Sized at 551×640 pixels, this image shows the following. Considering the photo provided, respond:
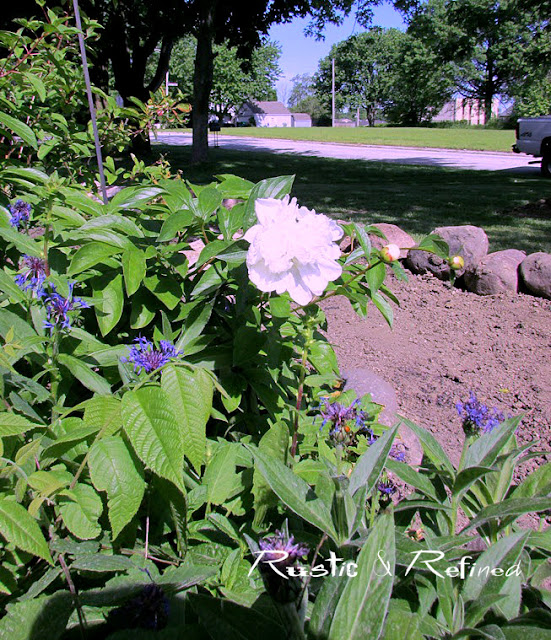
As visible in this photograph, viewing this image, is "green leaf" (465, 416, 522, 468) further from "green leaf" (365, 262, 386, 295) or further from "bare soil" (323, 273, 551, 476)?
"bare soil" (323, 273, 551, 476)

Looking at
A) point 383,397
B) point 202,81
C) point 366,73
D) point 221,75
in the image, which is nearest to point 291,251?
point 383,397

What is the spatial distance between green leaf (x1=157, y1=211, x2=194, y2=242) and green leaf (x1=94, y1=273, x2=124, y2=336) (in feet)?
0.77

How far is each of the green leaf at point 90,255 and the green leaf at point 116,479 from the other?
0.49 metres

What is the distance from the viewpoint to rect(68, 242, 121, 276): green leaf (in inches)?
54.0

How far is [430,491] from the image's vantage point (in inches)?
51.4

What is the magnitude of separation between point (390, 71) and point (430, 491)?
297 ft

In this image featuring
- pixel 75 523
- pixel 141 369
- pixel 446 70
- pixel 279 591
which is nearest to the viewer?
pixel 279 591

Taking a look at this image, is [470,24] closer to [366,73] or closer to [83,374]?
[83,374]

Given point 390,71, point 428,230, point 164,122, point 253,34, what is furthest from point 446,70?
point 164,122

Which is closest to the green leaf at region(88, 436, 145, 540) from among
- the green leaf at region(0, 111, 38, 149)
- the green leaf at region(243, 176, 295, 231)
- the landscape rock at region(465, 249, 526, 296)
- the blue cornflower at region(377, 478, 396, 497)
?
the green leaf at region(243, 176, 295, 231)

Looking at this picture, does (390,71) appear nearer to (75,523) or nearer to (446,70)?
(446,70)

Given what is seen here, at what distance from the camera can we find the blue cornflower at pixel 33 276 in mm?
1333

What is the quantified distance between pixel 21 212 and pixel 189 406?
101cm

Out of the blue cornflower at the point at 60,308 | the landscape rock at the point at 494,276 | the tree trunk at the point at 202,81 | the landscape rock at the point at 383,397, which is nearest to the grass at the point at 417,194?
the tree trunk at the point at 202,81
